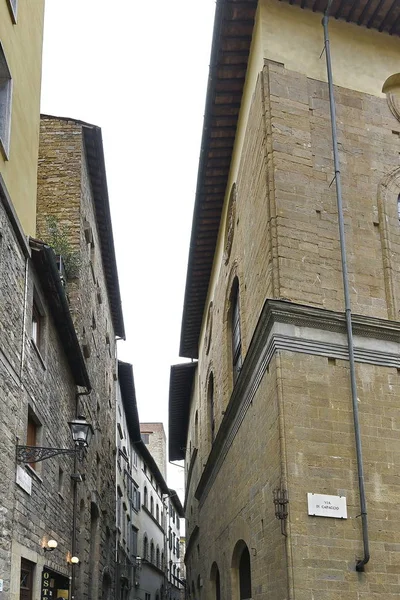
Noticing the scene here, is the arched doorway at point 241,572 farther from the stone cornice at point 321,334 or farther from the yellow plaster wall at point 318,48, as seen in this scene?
the yellow plaster wall at point 318,48

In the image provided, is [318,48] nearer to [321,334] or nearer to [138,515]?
[321,334]

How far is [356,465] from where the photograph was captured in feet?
30.3

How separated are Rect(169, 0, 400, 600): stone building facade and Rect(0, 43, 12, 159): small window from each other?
3624 millimetres

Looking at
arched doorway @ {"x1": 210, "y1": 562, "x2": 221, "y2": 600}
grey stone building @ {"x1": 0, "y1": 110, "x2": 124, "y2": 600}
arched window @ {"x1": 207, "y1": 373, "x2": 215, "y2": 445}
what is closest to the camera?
grey stone building @ {"x1": 0, "y1": 110, "x2": 124, "y2": 600}

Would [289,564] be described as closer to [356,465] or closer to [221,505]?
[356,465]

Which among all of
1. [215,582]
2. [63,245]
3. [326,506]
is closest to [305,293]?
[326,506]

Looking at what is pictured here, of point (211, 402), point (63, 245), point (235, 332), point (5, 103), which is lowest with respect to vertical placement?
point (211, 402)

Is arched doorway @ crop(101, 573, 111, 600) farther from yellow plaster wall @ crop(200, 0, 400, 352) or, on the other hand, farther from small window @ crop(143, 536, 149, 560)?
yellow plaster wall @ crop(200, 0, 400, 352)

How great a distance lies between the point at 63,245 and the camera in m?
17.1

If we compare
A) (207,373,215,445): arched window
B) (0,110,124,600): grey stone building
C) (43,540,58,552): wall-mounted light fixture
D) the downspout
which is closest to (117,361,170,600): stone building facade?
(0,110,124,600): grey stone building

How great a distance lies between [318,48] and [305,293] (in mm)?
4274

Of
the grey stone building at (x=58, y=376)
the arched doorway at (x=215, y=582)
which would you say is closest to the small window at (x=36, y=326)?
the grey stone building at (x=58, y=376)

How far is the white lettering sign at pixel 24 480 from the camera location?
966 cm

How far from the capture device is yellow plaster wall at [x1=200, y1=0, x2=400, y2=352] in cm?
1156
